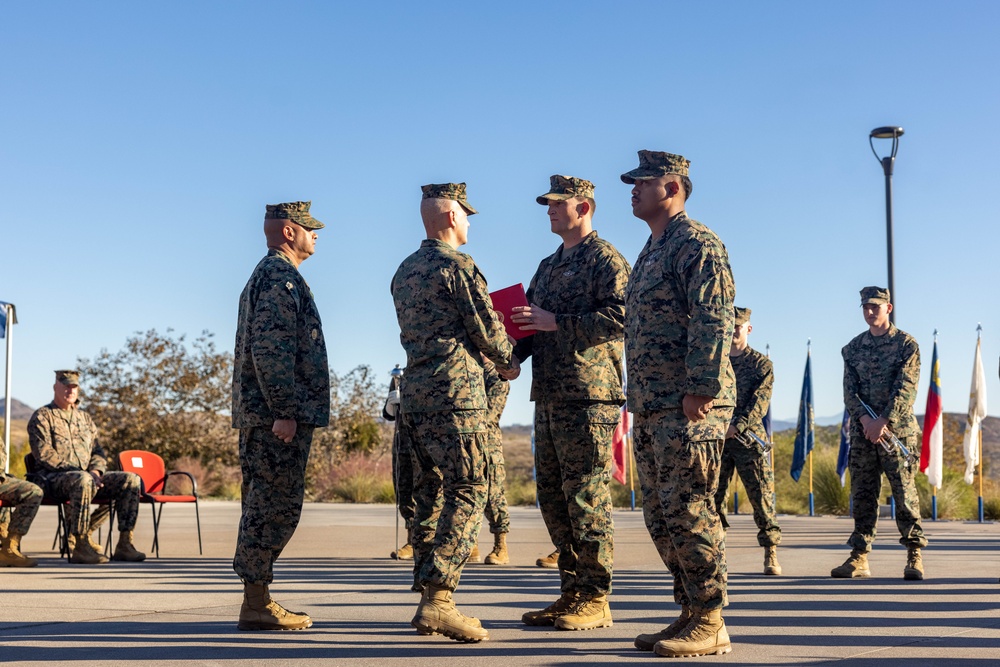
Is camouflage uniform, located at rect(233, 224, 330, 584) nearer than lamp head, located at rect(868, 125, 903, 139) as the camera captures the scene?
Yes

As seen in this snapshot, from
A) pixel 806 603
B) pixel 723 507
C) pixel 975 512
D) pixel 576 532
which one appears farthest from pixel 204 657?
pixel 975 512

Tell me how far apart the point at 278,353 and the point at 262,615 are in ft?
4.56

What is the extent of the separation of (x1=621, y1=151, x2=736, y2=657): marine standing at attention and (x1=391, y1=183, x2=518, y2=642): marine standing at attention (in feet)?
2.61

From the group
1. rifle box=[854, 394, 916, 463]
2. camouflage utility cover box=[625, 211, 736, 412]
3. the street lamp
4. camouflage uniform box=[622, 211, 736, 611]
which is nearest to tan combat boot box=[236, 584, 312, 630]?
camouflage uniform box=[622, 211, 736, 611]

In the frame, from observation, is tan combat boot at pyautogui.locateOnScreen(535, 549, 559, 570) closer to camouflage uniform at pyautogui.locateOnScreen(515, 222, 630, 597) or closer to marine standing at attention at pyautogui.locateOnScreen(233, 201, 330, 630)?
camouflage uniform at pyautogui.locateOnScreen(515, 222, 630, 597)

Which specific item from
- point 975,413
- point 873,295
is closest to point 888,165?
point 975,413

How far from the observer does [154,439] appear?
29922mm

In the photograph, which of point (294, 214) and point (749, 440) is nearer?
point (294, 214)

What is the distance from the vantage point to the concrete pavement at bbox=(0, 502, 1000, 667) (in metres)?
5.49

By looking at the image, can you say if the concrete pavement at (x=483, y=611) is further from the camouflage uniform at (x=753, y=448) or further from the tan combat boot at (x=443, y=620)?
the camouflage uniform at (x=753, y=448)

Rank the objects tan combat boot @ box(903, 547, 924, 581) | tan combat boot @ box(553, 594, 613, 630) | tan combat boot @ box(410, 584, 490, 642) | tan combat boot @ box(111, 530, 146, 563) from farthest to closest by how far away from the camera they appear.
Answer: tan combat boot @ box(111, 530, 146, 563)
tan combat boot @ box(903, 547, 924, 581)
tan combat boot @ box(553, 594, 613, 630)
tan combat boot @ box(410, 584, 490, 642)

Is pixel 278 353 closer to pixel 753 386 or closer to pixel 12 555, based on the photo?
pixel 753 386

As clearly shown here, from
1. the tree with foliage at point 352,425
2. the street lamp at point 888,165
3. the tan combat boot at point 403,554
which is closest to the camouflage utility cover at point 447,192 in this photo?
the tan combat boot at point 403,554

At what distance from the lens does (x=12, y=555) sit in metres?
10.5
